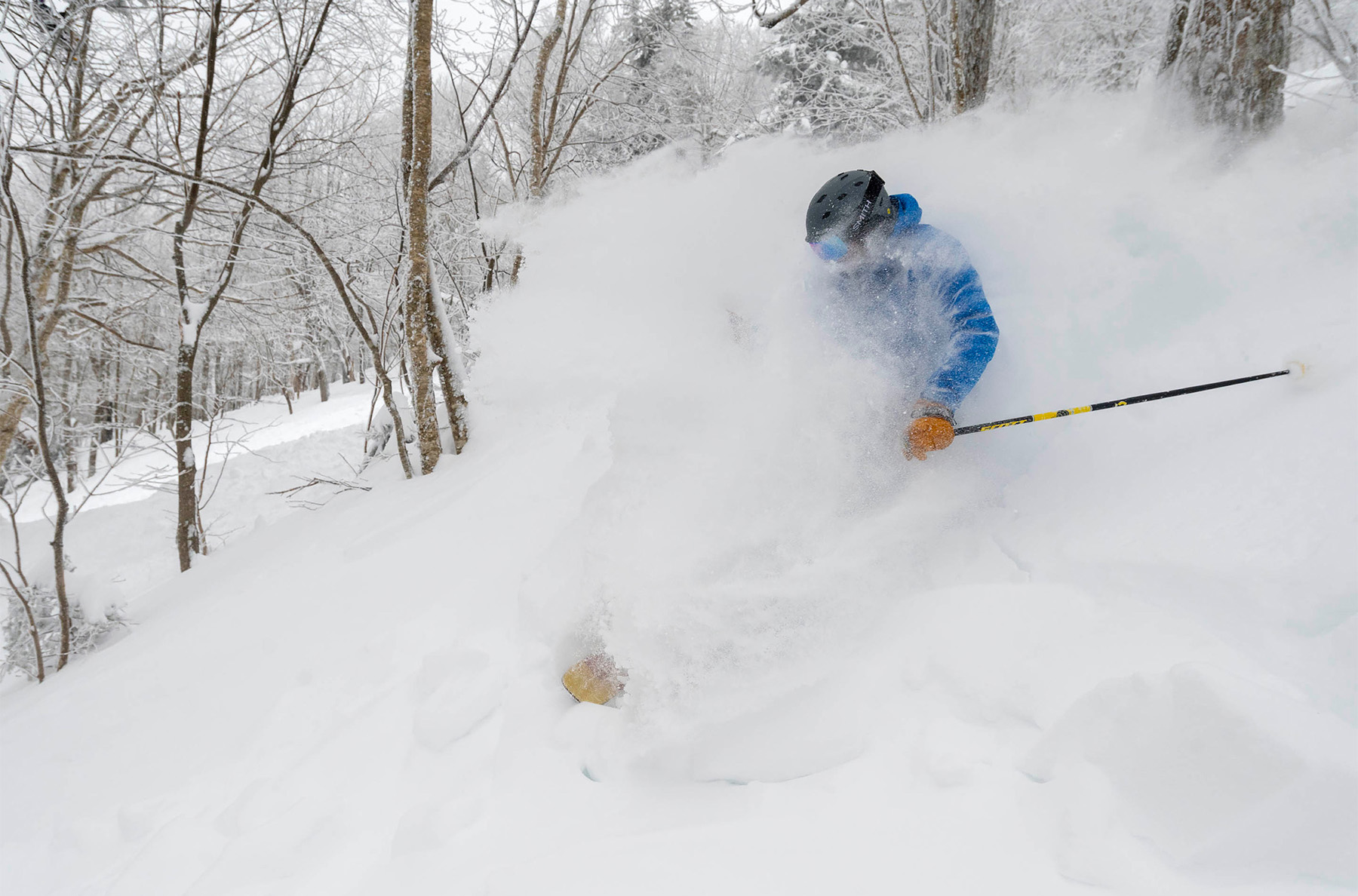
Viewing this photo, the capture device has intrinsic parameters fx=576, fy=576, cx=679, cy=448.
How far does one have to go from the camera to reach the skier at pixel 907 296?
206 centimetres

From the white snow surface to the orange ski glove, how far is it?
153 mm

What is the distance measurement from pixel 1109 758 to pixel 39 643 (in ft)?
19.9

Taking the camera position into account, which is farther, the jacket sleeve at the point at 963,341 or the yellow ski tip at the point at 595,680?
the jacket sleeve at the point at 963,341

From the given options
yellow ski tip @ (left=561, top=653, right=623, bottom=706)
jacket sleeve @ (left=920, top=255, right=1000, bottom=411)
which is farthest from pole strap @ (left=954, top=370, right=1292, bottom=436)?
yellow ski tip @ (left=561, top=653, right=623, bottom=706)

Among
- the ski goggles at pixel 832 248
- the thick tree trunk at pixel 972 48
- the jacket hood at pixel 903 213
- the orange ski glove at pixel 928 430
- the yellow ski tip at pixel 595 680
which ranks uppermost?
the thick tree trunk at pixel 972 48

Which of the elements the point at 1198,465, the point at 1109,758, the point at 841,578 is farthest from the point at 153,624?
the point at 1198,465

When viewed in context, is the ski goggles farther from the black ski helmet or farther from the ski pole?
the ski pole

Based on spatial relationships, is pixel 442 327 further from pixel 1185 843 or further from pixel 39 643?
pixel 1185 843

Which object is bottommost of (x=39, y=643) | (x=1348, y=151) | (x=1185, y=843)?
(x=39, y=643)

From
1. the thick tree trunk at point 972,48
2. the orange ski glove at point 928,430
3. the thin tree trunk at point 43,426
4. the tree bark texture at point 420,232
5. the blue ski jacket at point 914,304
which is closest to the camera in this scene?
the orange ski glove at point 928,430

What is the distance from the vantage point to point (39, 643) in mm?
4008

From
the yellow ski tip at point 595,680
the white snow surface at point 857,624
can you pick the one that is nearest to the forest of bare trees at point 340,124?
the white snow surface at point 857,624

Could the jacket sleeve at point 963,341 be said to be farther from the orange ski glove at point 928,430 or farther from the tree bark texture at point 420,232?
the tree bark texture at point 420,232

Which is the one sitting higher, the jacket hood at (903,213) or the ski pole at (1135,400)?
the jacket hood at (903,213)
